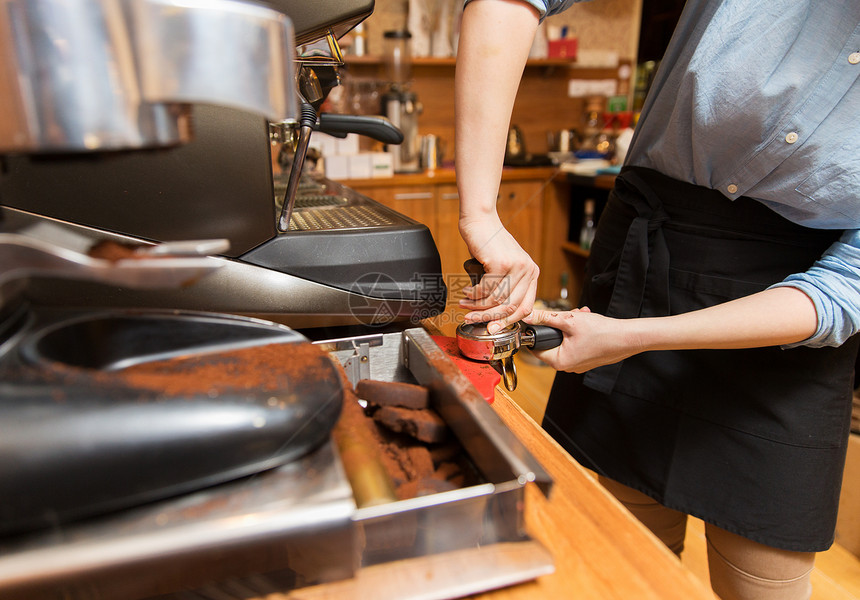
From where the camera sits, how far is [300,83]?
64 cm

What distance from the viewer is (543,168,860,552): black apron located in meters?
0.69

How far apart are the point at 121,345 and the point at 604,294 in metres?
0.69

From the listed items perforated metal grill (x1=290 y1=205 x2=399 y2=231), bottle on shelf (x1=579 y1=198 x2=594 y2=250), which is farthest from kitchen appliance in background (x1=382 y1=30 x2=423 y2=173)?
perforated metal grill (x1=290 y1=205 x2=399 y2=231)

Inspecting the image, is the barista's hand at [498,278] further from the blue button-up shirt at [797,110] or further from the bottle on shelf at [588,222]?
the bottle on shelf at [588,222]

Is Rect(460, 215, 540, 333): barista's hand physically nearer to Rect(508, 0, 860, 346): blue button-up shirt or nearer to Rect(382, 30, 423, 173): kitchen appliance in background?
Rect(508, 0, 860, 346): blue button-up shirt

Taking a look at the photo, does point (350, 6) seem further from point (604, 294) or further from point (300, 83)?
point (604, 294)

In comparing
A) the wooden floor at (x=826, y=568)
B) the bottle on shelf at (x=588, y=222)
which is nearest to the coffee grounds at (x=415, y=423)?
the wooden floor at (x=826, y=568)

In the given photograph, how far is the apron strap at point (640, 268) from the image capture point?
75 cm

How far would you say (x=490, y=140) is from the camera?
58 centimetres

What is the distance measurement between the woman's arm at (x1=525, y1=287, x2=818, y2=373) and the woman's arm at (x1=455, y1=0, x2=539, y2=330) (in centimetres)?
6

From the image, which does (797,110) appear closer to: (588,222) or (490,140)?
(490,140)

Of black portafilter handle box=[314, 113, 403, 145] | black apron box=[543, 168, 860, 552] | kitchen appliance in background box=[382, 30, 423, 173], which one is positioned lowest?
black apron box=[543, 168, 860, 552]

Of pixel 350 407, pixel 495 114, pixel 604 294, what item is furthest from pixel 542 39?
pixel 350 407

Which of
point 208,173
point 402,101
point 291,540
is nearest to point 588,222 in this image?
point 402,101
